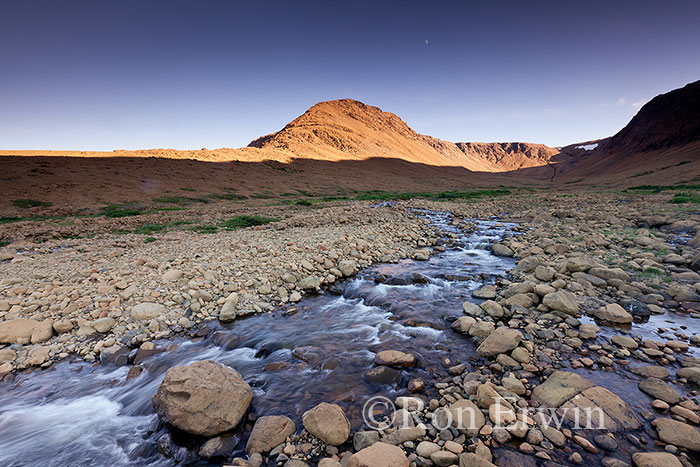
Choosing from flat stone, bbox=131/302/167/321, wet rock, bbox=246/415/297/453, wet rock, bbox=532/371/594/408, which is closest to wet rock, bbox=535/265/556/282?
wet rock, bbox=532/371/594/408

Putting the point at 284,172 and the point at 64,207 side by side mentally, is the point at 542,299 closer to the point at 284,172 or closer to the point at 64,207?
the point at 64,207

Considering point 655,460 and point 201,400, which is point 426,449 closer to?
point 655,460

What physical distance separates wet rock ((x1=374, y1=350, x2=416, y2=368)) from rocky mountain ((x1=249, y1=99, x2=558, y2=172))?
6436cm

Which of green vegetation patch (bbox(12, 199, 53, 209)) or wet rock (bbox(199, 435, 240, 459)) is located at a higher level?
green vegetation patch (bbox(12, 199, 53, 209))

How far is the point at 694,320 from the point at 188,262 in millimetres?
11932

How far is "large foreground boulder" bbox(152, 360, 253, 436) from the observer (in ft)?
11.6

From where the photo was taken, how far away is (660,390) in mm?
3684

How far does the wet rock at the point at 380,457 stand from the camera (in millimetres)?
2816

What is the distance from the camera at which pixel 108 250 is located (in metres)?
10.4

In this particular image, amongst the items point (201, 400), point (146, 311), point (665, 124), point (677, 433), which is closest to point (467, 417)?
point (677, 433)

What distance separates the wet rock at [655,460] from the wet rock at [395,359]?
2599 mm

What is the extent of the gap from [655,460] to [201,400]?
4.82 metres

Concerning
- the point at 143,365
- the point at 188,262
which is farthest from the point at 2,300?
the point at 143,365

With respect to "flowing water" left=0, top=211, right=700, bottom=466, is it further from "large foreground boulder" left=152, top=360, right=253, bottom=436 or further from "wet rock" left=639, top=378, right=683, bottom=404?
"large foreground boulder" left=152, top=360, right=253, bottom=436
